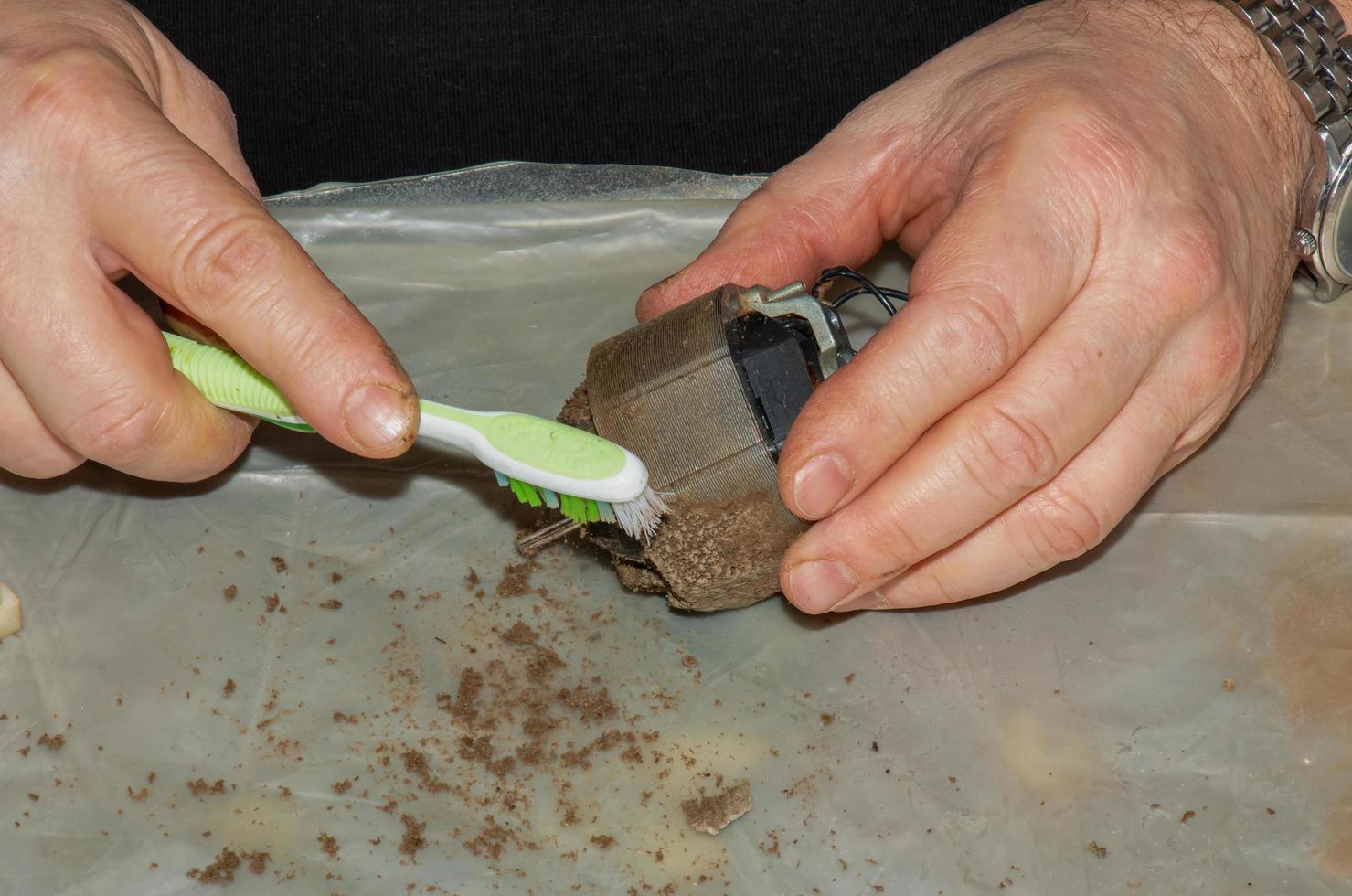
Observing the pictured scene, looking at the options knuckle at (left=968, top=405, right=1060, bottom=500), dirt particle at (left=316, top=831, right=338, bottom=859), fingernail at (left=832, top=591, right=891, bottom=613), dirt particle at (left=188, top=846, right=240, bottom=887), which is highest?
knuckle at (left=968, top=405, right=1060, bottom=500)

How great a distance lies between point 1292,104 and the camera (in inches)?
62.5

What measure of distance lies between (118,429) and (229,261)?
0.30 m

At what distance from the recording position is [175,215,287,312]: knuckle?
1233mm

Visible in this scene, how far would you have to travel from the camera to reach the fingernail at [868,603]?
4.93 feet

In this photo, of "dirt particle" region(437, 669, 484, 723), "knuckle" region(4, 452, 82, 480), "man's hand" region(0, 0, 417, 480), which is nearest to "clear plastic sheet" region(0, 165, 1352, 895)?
"dirt particle" region(437, 669, 484, 723)

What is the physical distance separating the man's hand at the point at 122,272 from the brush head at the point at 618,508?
186mm

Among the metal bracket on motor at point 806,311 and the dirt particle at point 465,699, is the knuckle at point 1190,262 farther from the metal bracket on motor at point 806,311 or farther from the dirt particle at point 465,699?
the dirt particle at point 465,699

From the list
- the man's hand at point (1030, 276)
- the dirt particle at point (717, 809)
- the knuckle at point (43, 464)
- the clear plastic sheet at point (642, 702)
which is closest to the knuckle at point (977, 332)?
the man's hand at point (1030, 276)

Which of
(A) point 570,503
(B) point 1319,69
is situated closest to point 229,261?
(A) point 570,503

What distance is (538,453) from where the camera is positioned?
1.28m

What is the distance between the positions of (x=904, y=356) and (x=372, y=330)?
58 cm

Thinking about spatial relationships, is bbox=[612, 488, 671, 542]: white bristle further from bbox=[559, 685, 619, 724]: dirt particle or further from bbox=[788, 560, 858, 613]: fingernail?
bbox=[559, 685, 619, 724]: dirt particle

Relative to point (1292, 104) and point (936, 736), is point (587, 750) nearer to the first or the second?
point (936, 736)

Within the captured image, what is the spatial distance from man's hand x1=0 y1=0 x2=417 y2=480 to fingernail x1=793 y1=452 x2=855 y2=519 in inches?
16.8
